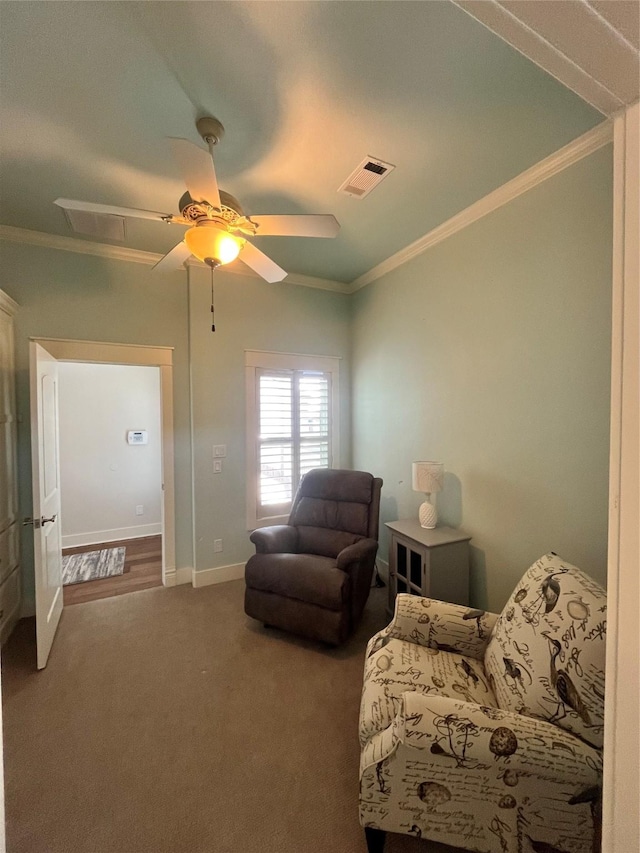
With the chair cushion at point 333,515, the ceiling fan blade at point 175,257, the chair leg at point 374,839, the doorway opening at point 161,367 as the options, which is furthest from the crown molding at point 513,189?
the chair leg at point 374,839

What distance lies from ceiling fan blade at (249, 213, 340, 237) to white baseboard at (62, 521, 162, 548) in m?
4.24

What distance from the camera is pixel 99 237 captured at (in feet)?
8.91

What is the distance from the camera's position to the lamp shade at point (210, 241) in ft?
5.49

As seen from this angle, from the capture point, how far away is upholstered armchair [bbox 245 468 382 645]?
2.23 metres

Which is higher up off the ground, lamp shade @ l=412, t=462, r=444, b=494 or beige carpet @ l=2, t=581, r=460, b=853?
lamp shade @ l=412, t=462, r=444, b=494

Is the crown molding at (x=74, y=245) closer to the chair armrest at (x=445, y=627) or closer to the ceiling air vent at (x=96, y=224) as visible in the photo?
the ceiling air vent at (x=96, y=224)

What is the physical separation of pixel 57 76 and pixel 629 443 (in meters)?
2.36

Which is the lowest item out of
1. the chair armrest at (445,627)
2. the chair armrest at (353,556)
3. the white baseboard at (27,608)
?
the white baseboard at (27,608)

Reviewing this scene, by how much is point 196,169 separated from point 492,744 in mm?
2273

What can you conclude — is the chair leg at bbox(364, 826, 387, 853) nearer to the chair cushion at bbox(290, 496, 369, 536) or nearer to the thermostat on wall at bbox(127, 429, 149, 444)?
the chair cushion at bbox(290, 496, 369, 536)

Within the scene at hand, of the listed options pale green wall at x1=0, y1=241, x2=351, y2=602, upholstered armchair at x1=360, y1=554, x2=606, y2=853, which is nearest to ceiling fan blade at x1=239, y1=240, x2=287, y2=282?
pale green wall at x1=0, y1=241, x2=351, y2=602

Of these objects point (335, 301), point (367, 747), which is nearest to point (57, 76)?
point (335, 301)

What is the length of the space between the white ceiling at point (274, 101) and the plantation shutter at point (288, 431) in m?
1.65

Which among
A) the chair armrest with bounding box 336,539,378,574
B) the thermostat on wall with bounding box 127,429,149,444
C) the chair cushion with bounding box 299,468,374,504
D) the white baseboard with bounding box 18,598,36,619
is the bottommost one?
the white baseboard with bounding box 18,598,36,619
